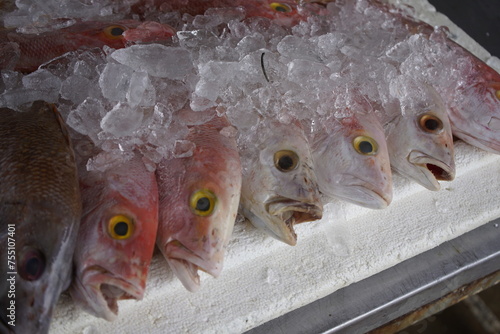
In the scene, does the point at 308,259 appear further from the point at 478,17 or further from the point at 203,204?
the point at 478,17

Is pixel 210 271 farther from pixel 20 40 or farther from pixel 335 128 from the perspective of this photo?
pixel 20 40

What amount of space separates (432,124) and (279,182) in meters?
0.67

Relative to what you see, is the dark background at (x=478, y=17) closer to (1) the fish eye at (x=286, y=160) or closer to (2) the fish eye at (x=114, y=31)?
(1) the fish eye at (x=286, y=160)

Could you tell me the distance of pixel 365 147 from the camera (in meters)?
1.74

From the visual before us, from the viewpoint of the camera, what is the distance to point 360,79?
189cm

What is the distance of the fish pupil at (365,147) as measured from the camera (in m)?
1.74

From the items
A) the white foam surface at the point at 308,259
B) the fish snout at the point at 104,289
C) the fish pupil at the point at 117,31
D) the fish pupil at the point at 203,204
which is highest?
the fish pupil at the point at 117,31

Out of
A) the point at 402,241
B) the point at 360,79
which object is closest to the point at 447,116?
the point at 360,79

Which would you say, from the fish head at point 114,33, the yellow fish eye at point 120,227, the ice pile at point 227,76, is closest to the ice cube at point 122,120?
the ice pile at point 227,76

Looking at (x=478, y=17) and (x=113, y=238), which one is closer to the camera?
(x=113, y=238)

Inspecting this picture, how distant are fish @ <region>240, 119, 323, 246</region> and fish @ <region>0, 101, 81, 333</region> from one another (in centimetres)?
53

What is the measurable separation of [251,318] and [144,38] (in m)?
1.01

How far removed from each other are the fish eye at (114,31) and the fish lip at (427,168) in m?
1.12

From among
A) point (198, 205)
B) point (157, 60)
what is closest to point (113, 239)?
point (198, 205)
